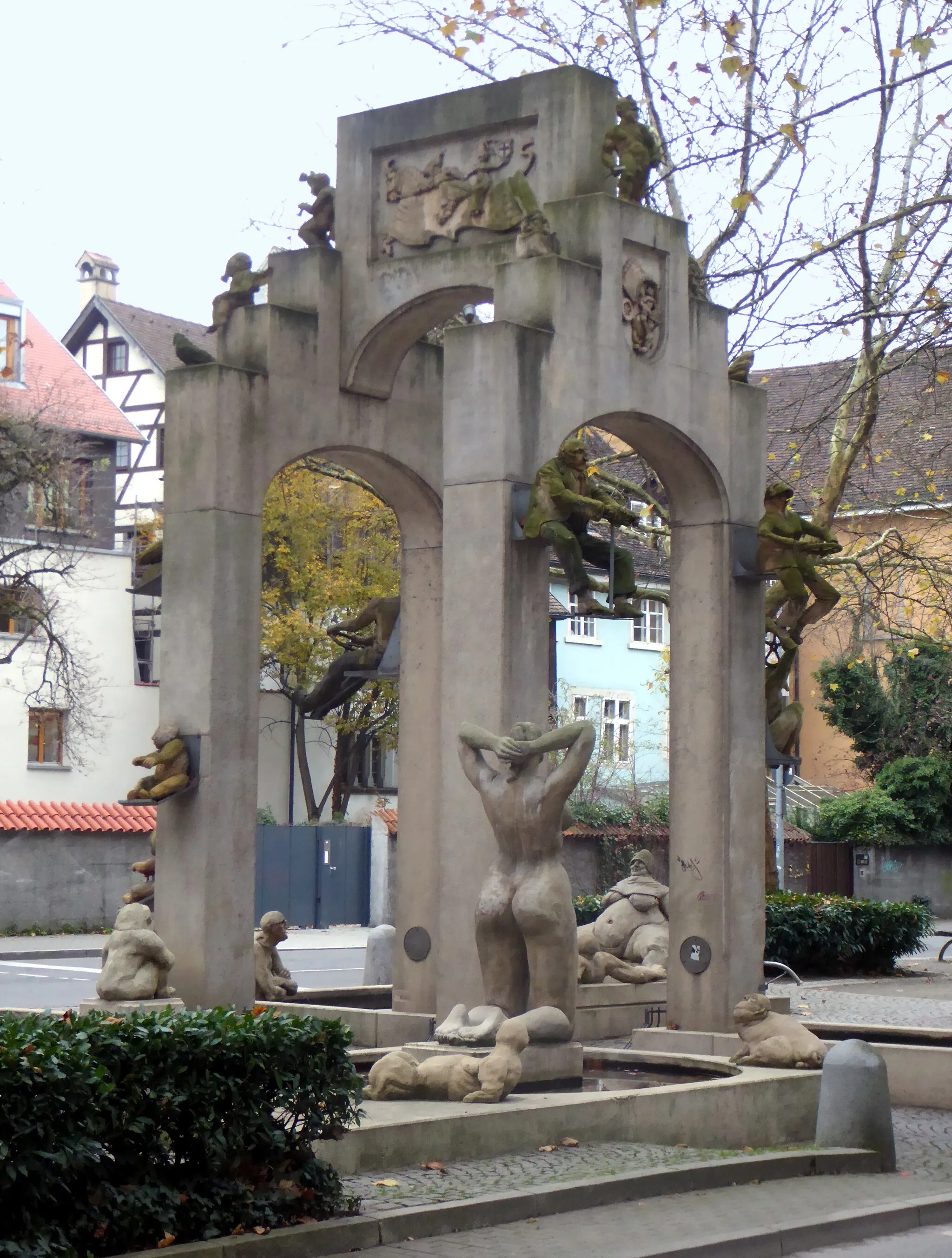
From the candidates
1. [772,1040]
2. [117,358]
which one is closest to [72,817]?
[117,358]

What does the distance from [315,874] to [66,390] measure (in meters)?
12.9

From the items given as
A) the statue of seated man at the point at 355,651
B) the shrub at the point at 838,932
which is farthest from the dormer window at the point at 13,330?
the statue of seated man at the point at 355,651

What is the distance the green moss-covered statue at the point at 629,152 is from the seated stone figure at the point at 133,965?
6.35 meters

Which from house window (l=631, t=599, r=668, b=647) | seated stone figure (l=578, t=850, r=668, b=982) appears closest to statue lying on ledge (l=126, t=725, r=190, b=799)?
seated stone figure (l=578, t=850, r=668, b=982)

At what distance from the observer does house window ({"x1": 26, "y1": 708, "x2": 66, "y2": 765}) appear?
43.1 meters

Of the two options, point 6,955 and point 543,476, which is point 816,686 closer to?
point 6,955

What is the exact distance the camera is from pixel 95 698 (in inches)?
1709

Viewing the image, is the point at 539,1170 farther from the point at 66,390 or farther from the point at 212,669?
the point at 66,390

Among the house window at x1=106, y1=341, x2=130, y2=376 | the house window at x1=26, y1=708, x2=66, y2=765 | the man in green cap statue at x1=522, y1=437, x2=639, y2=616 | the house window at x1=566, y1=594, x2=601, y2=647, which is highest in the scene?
the house window at x1=106, y1=341, x2=130, y2=376

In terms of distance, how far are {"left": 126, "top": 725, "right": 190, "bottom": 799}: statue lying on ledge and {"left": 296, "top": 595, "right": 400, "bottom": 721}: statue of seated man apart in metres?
2.12

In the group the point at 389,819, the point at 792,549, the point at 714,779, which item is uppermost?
the point at 792,549

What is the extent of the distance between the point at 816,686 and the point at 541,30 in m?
30.8

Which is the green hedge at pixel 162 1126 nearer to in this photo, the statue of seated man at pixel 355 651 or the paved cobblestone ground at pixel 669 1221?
the paved cobblestone ground at pixel 669 1221

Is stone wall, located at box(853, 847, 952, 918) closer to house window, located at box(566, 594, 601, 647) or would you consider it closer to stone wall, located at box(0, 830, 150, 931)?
house window, located at box(566, 594, 601, 647)
